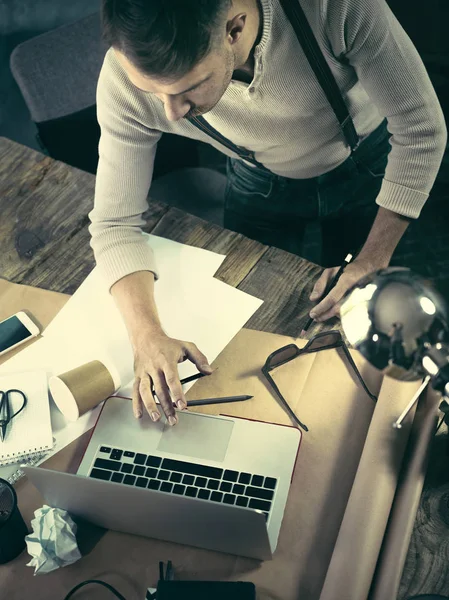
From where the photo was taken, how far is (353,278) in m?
1.29

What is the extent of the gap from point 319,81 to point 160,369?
1.91 feet

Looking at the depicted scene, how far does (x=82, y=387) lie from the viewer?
1.20 metres

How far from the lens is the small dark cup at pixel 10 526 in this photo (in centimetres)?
105

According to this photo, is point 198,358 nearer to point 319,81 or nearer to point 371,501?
point 371,501

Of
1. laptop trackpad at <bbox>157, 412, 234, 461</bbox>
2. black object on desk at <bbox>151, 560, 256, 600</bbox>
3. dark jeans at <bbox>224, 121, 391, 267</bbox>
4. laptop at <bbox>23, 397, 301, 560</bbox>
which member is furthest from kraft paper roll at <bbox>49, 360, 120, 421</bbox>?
dark jeans at <bbox>224, 121, 391, 267</bbox>

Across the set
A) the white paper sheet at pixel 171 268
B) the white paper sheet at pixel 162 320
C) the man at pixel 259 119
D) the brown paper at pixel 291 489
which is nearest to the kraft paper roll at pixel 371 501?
the brown paper at pixel 291 489

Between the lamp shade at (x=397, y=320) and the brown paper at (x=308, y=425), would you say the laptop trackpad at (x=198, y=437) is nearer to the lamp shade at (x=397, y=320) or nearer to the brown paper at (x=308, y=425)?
the brown paper at (x=308, y=425)

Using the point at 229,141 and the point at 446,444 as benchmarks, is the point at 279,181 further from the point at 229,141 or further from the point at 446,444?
Answer: the point at 446,444

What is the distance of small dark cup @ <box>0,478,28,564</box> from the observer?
105cm

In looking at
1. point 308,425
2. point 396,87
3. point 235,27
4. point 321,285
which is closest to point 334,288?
point 321,285

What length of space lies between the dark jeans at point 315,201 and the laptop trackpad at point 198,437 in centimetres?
53

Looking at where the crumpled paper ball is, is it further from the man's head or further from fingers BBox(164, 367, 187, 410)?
the man's head

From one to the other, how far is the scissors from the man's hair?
63cm

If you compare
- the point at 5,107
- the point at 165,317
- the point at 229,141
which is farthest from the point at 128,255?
the point at 5,107
